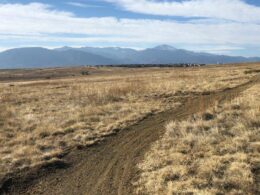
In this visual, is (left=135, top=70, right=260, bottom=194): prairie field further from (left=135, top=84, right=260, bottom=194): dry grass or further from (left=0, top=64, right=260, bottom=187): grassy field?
(left=0, top=64, right=260, bottom=187): grassy field

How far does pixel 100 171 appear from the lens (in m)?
12.4

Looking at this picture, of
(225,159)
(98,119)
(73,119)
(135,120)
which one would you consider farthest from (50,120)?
(225,159)

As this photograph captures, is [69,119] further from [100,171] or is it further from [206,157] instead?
[206,157]

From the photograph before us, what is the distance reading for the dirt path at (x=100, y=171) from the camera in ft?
36.6

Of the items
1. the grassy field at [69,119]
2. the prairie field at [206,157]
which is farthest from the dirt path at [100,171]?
the grassy field at [69,119]

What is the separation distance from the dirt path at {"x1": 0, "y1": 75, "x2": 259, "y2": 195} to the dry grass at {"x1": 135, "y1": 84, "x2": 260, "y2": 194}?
52 centimetres

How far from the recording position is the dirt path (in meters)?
11.2

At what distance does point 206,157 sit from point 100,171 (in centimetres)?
355

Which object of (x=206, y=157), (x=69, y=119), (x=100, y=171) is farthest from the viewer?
(x=69, y=119)

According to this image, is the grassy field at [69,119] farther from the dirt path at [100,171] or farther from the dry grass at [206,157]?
the dirt path at [100,171]

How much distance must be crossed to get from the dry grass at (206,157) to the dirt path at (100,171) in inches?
20.5

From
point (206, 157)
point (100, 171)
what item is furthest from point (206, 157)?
point (100, 171)

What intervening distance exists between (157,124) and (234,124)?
146 inches

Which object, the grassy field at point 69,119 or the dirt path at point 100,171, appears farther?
the grassy field at point 69,119
